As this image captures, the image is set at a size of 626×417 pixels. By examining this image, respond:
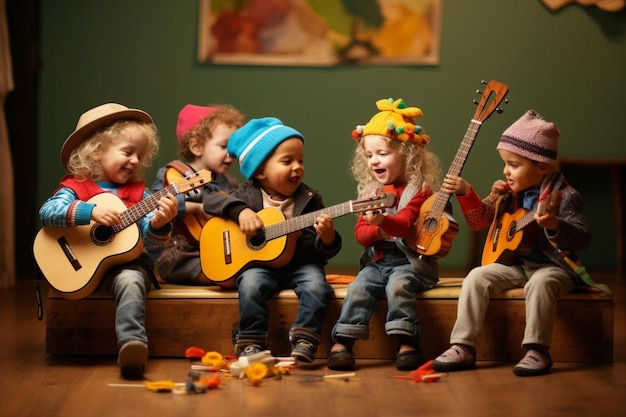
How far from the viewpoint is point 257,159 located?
3.72 meters

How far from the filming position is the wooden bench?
353 cm

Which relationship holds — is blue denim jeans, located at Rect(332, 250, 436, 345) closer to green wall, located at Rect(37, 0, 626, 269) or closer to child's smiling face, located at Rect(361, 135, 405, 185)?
child's smiling face, located at Rect(361, 135, 405, 185)

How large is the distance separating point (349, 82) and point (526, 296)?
11.1 ft

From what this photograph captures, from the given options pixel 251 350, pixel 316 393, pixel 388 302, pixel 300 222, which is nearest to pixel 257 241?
pixel 300 222

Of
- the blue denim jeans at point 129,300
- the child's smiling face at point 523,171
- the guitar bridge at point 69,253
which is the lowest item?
the blue denim jeans at point 129,300

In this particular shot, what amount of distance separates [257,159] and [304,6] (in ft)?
9.70

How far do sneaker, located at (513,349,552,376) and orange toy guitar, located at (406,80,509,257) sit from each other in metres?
0.47

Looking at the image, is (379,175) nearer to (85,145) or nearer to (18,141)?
(85,145)

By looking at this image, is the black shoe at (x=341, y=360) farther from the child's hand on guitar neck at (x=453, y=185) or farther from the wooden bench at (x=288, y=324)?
the child's hand on guitar neck at (x=453, y=185)

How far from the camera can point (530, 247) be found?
350 centimetres

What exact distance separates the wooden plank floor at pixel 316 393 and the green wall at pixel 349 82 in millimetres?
3089

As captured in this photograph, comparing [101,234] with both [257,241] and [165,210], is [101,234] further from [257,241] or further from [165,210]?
[257,241]

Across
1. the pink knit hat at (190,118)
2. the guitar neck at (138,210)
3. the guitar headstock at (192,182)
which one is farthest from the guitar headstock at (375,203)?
the pink knit hat at (190,118)

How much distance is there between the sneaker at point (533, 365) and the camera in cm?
330
